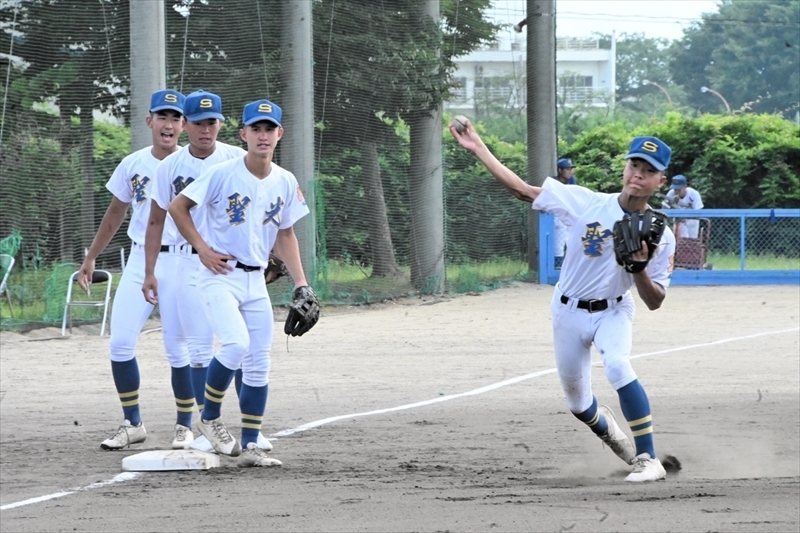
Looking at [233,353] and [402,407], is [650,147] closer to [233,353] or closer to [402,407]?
[233,353]

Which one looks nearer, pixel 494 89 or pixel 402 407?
pixel 402 407

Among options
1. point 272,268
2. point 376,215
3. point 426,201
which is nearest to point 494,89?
point 426,201

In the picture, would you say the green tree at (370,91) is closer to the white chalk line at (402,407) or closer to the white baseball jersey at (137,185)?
the white chalk line at (402,407)

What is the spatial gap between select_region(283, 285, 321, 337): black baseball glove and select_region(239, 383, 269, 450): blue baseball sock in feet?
1.40

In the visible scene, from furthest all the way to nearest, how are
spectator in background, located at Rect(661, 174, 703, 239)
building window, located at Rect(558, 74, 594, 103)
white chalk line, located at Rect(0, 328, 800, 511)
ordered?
building window, located at Rect(558, 74, 594, 103), spectator in background, located at Rect(661, 174, 703, 239), white chalk line, located at Rect(0, 328, 800, 511)

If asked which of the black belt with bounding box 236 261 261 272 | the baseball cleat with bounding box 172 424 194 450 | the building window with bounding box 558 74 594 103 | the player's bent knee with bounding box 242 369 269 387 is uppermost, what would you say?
the building window with bounding box 558 74 594 103

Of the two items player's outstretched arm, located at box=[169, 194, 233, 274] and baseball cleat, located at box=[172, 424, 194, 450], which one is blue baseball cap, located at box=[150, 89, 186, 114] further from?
baseball cleat, located at box=[172, 424, 194, 450]

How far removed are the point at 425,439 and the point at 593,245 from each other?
2.05 m

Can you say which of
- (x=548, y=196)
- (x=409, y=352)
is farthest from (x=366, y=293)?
(x=548, y=196)

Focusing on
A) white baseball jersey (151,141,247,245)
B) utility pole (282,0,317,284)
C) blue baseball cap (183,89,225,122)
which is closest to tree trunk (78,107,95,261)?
utility pole (282,0,317,284)

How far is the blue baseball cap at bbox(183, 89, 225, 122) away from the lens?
7.09 meters

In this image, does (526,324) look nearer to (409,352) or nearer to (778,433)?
(409,352)

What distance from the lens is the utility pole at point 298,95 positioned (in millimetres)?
16875

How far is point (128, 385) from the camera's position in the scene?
25.2 feet
